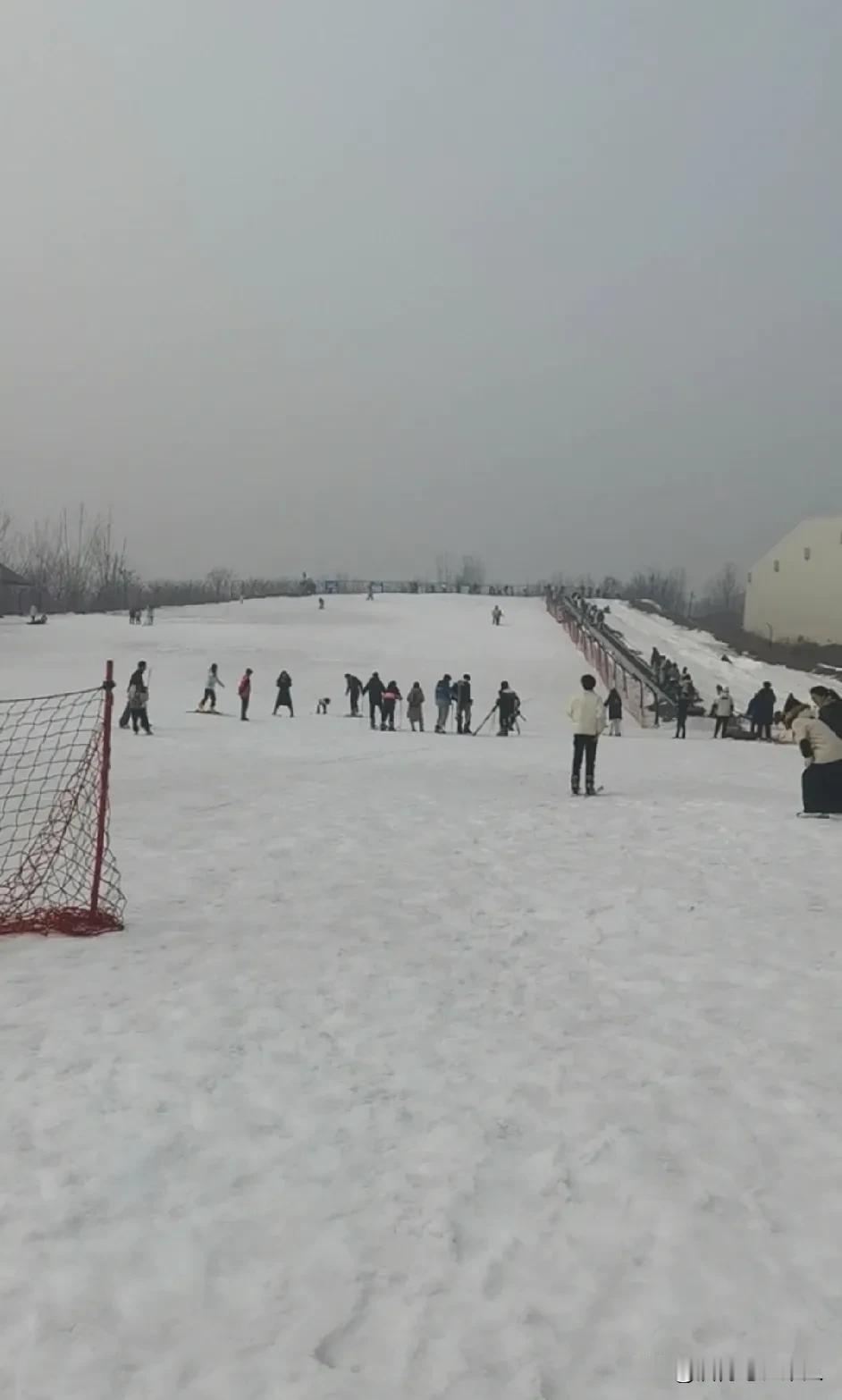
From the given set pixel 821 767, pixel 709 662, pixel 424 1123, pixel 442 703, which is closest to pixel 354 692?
pixel 442 703

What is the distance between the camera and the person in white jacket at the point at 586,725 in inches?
493

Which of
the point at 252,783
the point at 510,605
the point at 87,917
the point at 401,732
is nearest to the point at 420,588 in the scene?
the point at 510,605

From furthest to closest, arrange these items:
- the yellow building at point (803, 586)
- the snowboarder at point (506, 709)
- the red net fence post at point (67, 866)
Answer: the yellow building at point (803, 586)
the snowboarder at point (506, 709)
the red net fence post at point (67, 866)

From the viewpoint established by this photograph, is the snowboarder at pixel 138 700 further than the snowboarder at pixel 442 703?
No

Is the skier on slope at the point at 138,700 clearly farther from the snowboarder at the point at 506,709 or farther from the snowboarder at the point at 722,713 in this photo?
the snowboarder at the point at 722,713

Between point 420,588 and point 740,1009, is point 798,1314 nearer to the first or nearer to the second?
point 740,1009

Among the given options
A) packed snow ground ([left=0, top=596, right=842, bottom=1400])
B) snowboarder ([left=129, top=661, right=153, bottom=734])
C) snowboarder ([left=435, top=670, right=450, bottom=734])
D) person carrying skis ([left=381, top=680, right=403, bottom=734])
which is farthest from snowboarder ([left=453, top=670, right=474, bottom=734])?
packed snow ground ([left=0, top=596, right=842, bottom=1400])

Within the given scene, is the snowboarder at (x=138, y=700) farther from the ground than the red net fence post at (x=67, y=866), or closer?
farther from the ground

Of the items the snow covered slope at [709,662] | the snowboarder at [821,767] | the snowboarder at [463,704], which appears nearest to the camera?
the snowboarder at [821,767]

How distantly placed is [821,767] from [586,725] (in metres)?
3.00

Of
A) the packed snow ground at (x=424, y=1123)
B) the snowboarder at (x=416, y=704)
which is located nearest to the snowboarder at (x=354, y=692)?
the snowboarder at (x=416, y=704)

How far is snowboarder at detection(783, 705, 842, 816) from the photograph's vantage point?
1128 cm

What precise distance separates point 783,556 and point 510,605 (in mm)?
19224

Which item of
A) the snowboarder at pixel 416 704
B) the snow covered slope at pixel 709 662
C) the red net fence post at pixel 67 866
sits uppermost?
the snow covered slope at pixel 709 662
